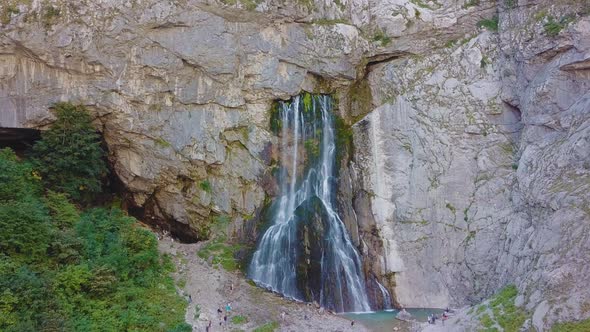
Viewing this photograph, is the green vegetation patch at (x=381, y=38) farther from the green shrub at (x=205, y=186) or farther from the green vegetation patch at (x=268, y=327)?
the green vegetation patch at (x=268, y=327)

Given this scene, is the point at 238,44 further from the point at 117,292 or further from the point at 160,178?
the point at 117,292

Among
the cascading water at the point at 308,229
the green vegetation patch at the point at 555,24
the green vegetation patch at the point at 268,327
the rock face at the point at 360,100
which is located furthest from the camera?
the cascading water at the point at 308,229

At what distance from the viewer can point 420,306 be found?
23781 millimetres

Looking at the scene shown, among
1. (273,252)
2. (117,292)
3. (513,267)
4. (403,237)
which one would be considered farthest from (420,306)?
(117,292)

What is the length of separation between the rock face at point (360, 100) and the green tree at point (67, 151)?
828 mm

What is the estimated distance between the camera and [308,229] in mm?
24797

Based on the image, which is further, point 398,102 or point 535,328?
point 398,102

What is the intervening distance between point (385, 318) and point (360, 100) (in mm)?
10161

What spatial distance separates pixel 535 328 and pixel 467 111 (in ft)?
37.2

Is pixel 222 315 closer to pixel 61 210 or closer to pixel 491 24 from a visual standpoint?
pixel 61 210

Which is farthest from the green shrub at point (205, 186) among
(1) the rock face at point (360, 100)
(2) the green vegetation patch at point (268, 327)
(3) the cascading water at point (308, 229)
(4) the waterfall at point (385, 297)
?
(4) the waterfall at point (385, 297)

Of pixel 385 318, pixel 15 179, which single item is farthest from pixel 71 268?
pixel 385 318

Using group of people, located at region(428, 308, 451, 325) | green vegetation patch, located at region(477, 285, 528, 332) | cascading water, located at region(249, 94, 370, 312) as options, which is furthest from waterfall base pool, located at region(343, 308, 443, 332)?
green vegetation patch, located at region(477, 285, 528, 332)

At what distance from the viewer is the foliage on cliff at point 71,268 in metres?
16.4
